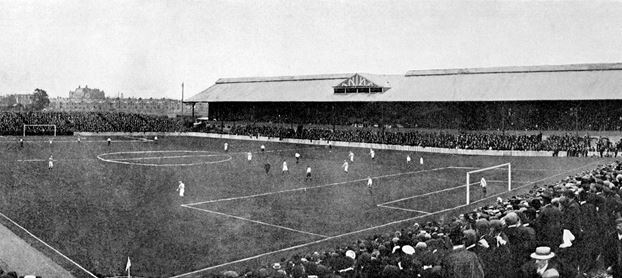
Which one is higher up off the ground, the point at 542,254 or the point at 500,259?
the point at 542,254

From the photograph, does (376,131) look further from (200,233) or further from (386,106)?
(200,233)

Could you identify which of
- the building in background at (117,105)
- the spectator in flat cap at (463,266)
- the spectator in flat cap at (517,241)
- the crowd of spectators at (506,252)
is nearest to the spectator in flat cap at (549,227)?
the crowd of spectators at (506,252)

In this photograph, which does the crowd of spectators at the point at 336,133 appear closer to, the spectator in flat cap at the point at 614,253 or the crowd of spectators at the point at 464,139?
the crowd of spectators at the point at 464,139

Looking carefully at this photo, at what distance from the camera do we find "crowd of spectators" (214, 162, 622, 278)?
6957 mm

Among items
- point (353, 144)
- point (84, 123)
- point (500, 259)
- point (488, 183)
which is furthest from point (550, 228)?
point (84, 123)

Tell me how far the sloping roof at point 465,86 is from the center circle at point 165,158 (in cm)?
2027

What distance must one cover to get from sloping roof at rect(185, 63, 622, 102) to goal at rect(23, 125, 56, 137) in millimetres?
17202

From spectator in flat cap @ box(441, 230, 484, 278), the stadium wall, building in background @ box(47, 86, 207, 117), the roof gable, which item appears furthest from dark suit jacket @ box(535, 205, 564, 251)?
building in background @ box(47, 86, 207, 117)

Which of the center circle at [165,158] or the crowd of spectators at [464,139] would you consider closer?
the center circle at [165,158]

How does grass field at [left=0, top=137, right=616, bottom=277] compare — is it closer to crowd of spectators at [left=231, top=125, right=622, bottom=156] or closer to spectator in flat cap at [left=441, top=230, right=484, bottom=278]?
crowd of spectators at [left=231, top=125, right=622, bottom=156]

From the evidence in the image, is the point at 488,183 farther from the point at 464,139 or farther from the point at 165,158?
the point at 165,158

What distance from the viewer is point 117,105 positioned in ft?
507

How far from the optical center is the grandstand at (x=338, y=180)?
915 centimetres

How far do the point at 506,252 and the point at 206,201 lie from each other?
1604 cm
